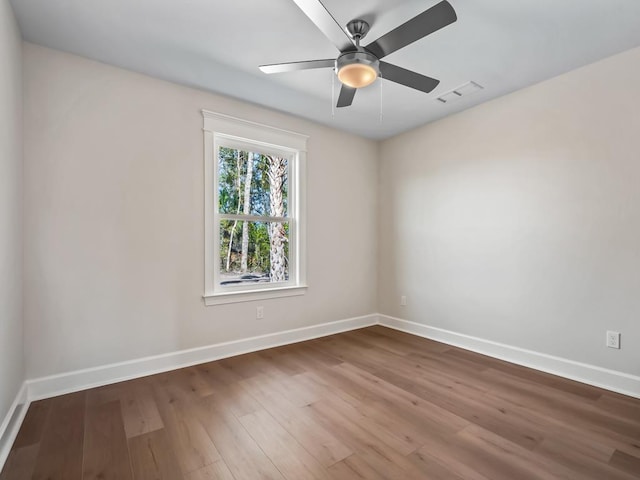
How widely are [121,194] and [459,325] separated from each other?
139 inches

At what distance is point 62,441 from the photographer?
1.78 metres

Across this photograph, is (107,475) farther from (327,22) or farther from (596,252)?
(596,252)

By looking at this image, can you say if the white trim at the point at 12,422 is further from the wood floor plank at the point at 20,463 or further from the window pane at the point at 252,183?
the window pane at the point at 252,183

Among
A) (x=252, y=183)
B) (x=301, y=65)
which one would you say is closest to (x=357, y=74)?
(x=301, y=65)

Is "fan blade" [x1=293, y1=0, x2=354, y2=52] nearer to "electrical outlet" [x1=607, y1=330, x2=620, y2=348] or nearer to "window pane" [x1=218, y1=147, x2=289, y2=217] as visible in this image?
"window pane" [x1=218, y1=147, x2=289, y2=217]

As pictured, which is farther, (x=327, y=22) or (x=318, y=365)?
(x=318, y=365)

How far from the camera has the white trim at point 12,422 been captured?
1637mm

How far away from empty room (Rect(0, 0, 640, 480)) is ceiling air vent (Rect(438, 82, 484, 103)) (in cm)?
3

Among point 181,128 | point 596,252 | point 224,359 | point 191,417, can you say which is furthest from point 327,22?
point 224,359

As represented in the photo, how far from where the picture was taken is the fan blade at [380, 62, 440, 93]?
81.0 inches

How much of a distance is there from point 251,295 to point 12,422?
187 cm

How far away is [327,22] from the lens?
1.61 metres

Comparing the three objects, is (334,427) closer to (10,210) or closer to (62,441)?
(62,441)

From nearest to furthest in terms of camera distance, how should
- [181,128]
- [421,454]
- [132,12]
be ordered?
1. [421,454]
2. [132,12]
3. [181,128]
